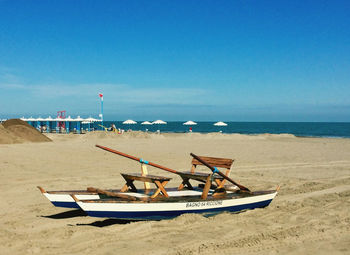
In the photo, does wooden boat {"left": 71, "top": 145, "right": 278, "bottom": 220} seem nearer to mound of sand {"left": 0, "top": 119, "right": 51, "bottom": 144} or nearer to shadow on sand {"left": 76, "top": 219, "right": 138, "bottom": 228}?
shadow on sand {"left": 76, "top": 219, "right": 138, "bottom": 228}

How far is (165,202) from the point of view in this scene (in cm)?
648

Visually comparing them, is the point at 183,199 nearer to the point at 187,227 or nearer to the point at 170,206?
the point at 170,206

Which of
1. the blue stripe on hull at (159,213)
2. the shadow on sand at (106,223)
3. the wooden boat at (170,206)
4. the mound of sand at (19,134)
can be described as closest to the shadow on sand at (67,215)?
the shadow on sand at (106,223)

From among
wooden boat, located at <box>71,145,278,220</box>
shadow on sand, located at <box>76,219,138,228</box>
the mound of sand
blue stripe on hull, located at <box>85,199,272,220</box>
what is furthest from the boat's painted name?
the mound of sand

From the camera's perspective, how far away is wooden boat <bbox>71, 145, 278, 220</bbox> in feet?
19.7

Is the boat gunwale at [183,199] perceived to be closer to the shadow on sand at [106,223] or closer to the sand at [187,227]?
the sand at [187,227]

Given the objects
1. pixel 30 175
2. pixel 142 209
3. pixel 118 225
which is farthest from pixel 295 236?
pixel 30 175

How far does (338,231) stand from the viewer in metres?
5.98

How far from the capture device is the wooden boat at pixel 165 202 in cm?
600

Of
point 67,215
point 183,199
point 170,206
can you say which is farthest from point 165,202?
point 67,215

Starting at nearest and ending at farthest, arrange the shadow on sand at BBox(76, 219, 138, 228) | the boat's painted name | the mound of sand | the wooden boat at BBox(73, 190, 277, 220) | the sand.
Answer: the sand
the wooden boat at BBox(73, 190, 277, 220)
the shadow on sand at BBox(76, 219, 138, 228)
the boat's painted name
the mound of sand

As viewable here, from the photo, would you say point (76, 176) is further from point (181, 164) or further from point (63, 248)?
point (63, 248)

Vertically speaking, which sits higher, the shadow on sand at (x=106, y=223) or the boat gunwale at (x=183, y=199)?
the boat gunwale at (x=183, y=199)

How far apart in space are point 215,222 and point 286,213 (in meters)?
1.84
